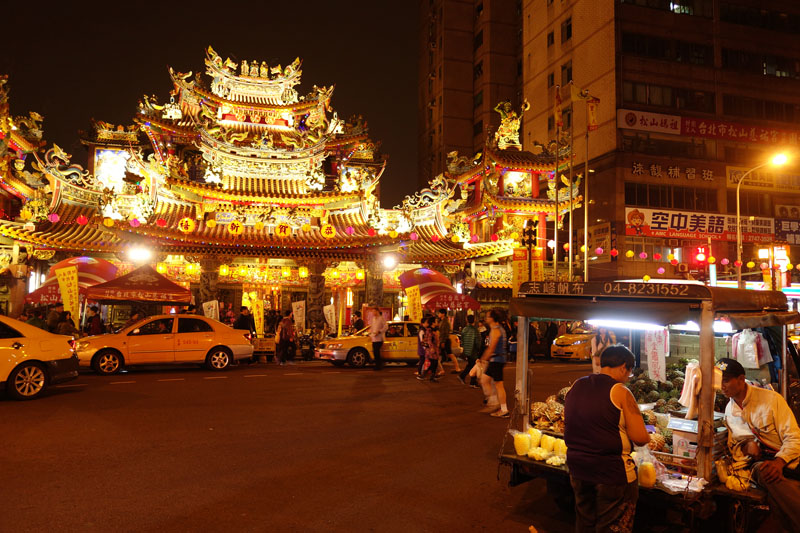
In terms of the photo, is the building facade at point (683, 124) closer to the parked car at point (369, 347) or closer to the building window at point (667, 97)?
the building window at point (667, 97)

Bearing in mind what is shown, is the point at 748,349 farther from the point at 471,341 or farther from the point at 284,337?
the point at 284,337

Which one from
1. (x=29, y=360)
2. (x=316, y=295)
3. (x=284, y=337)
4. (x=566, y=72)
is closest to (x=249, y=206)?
(x=316, y=295)

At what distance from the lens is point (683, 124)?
37.8m

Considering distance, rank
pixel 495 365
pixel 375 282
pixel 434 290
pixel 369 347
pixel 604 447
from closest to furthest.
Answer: pixel 604 447 < pixel 495 365 < pixel 369 347 < pixel 434 290 < pixel 375 282

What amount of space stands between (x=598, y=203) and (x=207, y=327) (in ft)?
92.1

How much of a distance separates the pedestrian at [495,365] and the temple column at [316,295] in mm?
13539

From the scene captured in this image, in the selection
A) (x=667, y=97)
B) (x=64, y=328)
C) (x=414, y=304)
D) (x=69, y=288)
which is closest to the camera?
(x=64, y=328)

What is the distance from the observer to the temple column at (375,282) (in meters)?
24.5

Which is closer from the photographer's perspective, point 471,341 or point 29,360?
point 29,360

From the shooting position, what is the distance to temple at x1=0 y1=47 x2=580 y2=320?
23281 millimetres

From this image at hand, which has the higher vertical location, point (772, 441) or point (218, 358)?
point (772, 441)

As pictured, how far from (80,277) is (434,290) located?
13273 mm

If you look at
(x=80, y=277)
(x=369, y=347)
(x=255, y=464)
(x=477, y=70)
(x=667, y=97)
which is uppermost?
(x=477, y=70)

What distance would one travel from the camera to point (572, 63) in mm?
41094
